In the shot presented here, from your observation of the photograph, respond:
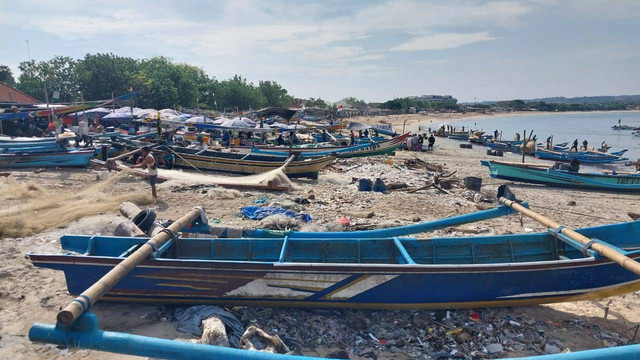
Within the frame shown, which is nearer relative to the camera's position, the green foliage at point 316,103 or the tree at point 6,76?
the tree at point 6,76

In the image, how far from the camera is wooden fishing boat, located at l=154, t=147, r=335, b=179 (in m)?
15.4

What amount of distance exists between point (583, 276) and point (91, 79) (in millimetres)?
46262

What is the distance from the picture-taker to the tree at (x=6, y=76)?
4680cm

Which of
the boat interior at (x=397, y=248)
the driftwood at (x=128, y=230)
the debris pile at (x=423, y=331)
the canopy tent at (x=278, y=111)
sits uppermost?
the canopy tent at (x=278, y=111)

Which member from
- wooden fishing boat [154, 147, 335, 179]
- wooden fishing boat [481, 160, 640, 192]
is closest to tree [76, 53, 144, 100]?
wooden fishing boat [154, 147, 335, 179]

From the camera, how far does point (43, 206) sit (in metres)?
8.77

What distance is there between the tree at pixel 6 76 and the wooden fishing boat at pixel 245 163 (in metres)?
45.6

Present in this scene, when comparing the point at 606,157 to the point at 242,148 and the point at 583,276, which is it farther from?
the point at 583,276

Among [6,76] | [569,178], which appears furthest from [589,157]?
[6,76]

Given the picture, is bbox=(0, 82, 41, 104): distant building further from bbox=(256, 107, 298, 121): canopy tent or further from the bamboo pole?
the bamboo pole

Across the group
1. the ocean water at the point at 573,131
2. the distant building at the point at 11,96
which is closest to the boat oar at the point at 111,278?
the distant building at the point at 11,96

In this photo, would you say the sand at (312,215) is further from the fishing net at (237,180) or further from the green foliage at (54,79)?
the green foliage at (54,79)

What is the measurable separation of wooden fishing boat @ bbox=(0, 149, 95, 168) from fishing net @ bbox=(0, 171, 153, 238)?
4.73 meters

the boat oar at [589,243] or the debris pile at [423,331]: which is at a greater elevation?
the boat oar at [589,243]
